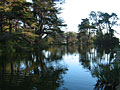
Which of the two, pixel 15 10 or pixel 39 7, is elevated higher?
pixel 39 7

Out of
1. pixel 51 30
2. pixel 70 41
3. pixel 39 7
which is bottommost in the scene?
pixel 70 41

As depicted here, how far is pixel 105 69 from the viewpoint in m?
7.71

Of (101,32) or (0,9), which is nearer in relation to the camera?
(0,9)

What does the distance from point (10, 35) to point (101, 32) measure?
42.5 metres

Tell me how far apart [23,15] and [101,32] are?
39970 millimetres

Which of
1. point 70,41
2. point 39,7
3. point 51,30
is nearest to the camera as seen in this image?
point 39,7

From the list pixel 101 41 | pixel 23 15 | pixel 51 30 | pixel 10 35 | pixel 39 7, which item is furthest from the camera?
pixel 101 41

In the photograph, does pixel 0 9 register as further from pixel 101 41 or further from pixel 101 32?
pixel 101 32

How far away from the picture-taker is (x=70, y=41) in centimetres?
8700

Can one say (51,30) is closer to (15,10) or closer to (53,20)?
(53,20)

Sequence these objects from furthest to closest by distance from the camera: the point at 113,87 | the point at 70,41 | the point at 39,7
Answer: the point at 70,41 < the point at 39,7 < the point at 113,87

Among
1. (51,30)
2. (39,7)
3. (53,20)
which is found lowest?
(51,30)

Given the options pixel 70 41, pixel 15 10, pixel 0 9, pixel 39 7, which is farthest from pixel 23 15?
pixel 70 41

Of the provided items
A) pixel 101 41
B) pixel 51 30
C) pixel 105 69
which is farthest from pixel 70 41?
pixel 105 69
